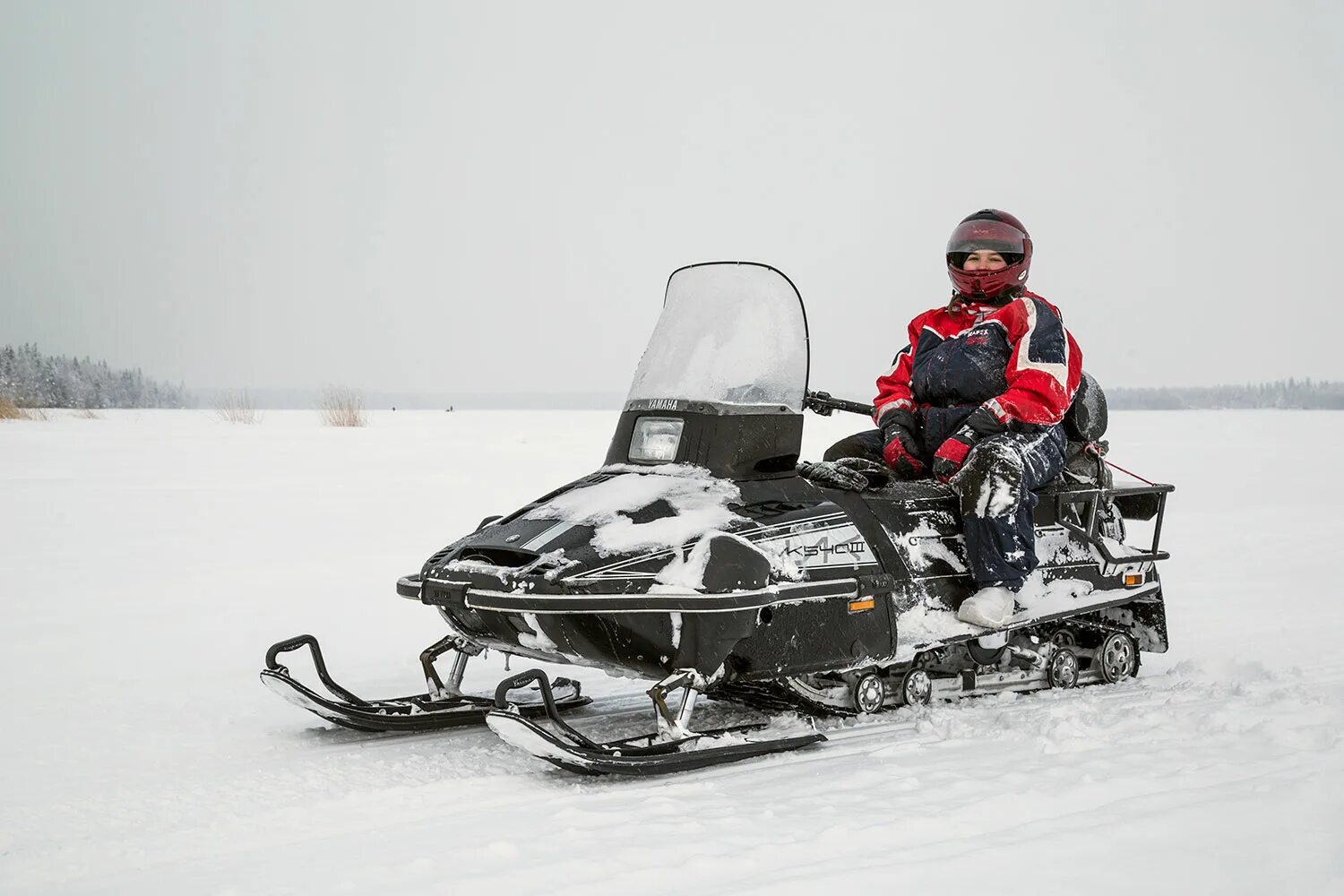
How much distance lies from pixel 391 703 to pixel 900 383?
285 cm

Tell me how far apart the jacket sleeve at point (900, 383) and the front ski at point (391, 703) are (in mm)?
2188

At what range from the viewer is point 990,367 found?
533 cm

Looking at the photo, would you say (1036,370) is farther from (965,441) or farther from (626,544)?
(626,544)

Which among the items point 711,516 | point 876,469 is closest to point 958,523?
point 876,469

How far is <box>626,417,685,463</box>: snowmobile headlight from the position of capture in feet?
15.1

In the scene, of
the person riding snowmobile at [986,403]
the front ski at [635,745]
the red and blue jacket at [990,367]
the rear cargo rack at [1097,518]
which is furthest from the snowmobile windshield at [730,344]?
the rear cargo rack at [1097,518]

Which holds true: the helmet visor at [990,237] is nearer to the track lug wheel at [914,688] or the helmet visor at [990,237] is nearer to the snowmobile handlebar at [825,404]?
the snowmobile handlebar at [825,404]

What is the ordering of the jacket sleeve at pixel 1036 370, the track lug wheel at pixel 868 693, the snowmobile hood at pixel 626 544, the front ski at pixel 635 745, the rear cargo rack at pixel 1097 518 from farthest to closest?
the rear cargo rack at pixel 1097 518
the jacket sleeve at pixel 1036 370
the track lug wheel at pixel 868 693
the snowmobile hood at pixel 626 544
the front ski at pixel 635 745

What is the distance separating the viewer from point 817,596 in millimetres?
4383

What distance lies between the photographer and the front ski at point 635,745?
149 inches

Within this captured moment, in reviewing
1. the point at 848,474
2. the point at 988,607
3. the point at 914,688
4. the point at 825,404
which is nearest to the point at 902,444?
the point at 825,404

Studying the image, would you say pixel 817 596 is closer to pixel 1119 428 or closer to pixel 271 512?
pixel 271 512

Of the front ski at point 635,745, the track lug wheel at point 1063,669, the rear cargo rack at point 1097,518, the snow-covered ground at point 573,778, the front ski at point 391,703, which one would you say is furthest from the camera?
the rear cargo rack at point 1097,518

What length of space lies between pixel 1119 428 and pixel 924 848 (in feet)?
84.7
